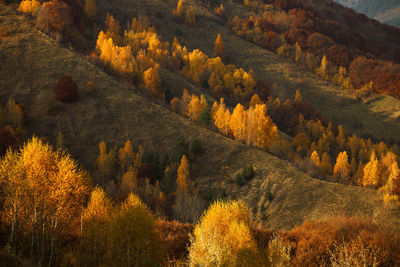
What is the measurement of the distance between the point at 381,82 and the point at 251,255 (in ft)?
436

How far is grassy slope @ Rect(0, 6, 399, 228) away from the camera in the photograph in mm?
Answer: 45344

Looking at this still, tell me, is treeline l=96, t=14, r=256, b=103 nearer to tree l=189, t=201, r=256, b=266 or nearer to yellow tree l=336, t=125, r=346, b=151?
yellow tree l=336, t=125, r=346, b=151

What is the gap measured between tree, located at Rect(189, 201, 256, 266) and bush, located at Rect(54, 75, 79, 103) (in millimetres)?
47991

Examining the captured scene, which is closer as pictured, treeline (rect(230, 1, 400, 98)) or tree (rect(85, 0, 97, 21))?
tree (rect(85, 0, 97, 21))

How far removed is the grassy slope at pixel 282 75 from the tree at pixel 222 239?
95.0 metres

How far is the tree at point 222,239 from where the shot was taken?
22875 millimetres

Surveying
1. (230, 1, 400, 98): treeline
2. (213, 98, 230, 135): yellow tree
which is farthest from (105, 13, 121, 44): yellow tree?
(230, 1, 400, 98): treeline

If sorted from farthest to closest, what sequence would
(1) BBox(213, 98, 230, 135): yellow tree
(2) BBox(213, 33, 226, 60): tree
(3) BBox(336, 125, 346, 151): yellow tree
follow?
1. (2) BBox(213, 33, 226, 60): tree
2. (3) BBox(336, 125, 346, 151): yellow tree
3. (1) BBox(213, 98, 230, 135): yellow tree

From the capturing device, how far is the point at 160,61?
110m

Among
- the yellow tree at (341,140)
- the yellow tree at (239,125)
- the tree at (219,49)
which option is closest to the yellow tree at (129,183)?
the yellow tree at (239,125)

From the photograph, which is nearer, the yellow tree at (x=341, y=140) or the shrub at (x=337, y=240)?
the shrub at (x=337, y=240)

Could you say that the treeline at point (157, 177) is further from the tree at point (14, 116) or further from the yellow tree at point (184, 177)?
the tree at point (14, 116)

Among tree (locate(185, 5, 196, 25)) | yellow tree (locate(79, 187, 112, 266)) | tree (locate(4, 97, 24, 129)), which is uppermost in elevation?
tree (locate(185, 5, 196, 25))

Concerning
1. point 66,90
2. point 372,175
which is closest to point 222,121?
point 66,90
